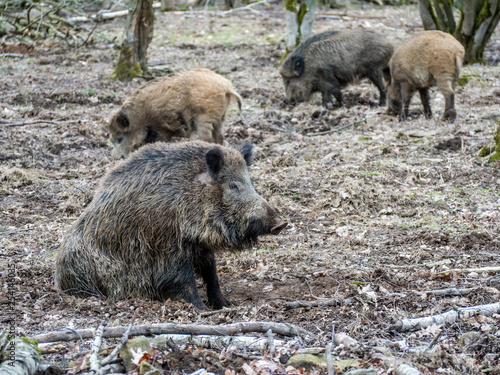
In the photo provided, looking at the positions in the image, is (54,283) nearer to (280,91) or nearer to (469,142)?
(469,142)

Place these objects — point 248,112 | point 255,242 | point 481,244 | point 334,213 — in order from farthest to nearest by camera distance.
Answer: point 248,112, point 334,213, point 481,244, point 255,242

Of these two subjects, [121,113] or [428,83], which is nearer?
[121,113]

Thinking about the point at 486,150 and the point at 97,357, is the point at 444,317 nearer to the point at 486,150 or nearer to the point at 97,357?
the point at 97,357

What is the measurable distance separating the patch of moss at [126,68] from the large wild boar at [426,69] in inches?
235

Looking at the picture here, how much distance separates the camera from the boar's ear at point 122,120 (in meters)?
8.92

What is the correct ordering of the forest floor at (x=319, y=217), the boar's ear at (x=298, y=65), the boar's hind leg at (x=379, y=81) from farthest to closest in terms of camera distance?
the boar's ear at (x=298, y=65) → the boar's hind leg at (x=379, y=81) → the forest floor at (x=319, y=217)

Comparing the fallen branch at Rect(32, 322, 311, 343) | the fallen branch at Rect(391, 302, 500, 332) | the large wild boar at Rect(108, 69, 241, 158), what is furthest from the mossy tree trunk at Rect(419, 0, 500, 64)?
the fallen branch at Rect(32, 322, 311, 343)

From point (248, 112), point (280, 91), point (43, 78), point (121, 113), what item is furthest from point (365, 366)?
point (43, 78)

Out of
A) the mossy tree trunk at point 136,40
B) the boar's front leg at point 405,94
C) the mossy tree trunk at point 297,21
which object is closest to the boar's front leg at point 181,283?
the boar's front leg at point 405,94

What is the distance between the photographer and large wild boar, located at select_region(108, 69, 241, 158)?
8.59 m

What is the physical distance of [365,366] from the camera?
308 cm

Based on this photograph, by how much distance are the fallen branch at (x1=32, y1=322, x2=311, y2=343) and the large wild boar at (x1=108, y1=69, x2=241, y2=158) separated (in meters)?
5.26

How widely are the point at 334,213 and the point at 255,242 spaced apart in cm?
212

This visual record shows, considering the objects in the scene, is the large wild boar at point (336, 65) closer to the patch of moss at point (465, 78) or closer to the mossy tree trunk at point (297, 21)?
the patch of moss at point (465, 78)
